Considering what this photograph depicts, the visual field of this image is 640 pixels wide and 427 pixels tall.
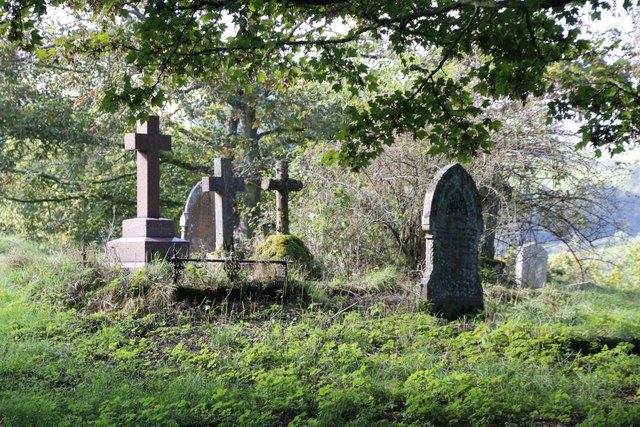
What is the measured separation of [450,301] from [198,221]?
22.5 feet

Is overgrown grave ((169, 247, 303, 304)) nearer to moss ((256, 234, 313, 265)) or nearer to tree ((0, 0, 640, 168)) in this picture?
moss ((256, 234, 313, 265))

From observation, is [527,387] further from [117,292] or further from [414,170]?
[414,170]

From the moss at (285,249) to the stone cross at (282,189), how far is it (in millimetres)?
448

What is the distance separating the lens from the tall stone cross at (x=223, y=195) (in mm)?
13312

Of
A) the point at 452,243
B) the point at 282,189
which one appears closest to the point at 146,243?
the point at 282,189

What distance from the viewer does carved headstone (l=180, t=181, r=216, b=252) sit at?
1543cm

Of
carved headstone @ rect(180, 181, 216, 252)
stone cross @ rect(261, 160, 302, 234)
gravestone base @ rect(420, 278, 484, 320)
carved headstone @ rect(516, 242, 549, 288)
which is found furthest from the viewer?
carved headstone @ rect(180, 181, 216, 252)

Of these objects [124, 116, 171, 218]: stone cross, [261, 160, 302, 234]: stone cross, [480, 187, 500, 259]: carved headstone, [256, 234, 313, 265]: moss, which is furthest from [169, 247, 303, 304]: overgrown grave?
[480, 187, 500, 259]: carved headstone

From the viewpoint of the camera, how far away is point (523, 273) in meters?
14.8

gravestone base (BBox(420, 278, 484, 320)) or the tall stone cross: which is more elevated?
the tall stone cross

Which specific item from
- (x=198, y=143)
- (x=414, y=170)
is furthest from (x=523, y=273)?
(x=198, y=143)

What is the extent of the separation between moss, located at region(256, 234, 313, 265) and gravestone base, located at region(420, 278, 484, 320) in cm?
259

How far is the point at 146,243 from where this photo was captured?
11.3m

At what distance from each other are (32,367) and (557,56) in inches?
224
